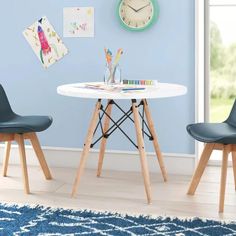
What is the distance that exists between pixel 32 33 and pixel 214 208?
1.82 m

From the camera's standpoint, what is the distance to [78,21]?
3.45 metres

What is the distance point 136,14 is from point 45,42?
70 centimetres

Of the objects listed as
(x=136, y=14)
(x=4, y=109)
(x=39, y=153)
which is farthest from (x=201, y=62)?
(x=4, y=109)

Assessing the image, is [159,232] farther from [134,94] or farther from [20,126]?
[20,126]

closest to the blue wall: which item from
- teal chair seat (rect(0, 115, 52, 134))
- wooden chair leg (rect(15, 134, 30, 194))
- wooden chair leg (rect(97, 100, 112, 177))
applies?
wooden chair leg (rect(97, 100, 112, 177))

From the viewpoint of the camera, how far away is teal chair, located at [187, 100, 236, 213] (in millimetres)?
2535

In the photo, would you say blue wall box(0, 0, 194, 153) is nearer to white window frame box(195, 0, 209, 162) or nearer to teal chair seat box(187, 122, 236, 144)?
white window frame box(195, 0, 209, 162)

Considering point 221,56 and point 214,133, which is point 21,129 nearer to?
point 214,133

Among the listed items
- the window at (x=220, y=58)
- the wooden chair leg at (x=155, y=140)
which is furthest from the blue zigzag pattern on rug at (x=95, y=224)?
the window at (x=220, y=58)

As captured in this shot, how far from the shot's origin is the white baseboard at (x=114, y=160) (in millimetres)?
3395

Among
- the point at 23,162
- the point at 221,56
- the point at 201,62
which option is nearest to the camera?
the point at 23,162

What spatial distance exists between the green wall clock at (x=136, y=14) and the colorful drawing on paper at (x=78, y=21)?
222 mm

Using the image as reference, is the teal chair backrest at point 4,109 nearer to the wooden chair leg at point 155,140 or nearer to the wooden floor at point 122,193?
the wooden floor at point 122,193

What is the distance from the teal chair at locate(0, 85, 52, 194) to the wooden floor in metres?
0.12
